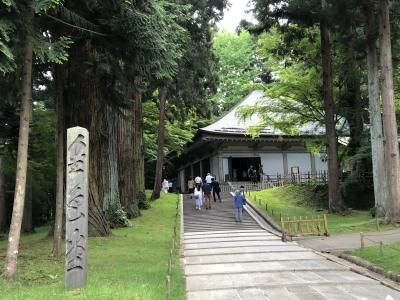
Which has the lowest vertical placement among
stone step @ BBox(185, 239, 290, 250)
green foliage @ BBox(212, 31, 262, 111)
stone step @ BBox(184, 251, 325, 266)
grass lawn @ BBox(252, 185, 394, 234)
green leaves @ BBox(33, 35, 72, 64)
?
stone step @ BBox(184, 251, 325, 266)

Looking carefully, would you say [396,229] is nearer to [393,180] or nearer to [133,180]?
[393,180]

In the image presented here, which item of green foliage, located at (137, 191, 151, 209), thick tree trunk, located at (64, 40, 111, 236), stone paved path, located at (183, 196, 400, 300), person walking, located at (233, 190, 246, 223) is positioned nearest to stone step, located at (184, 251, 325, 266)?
stone paved path, located at (183, 196, 400, 300)

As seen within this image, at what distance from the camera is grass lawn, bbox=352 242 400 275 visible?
1029 cm

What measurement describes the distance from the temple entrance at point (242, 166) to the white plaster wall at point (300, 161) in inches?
103

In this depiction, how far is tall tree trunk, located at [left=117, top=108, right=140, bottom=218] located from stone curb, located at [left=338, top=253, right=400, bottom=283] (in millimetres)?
11703

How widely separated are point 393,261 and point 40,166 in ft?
55.4

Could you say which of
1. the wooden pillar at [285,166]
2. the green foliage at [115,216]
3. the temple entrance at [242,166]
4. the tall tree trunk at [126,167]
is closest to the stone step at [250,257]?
the green foliage at [115,216]

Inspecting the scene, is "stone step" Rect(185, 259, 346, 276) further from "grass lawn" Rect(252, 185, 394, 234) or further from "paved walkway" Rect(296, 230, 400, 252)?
"grass lawn" Rect(252, 185, 394, 234)

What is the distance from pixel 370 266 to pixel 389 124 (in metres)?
8.37

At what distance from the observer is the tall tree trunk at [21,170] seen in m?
9.05

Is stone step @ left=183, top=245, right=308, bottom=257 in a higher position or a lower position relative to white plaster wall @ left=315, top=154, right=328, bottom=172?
lower

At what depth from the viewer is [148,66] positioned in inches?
461

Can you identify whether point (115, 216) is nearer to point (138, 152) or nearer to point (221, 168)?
point (138, 152)

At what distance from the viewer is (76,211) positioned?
27.0 ft
